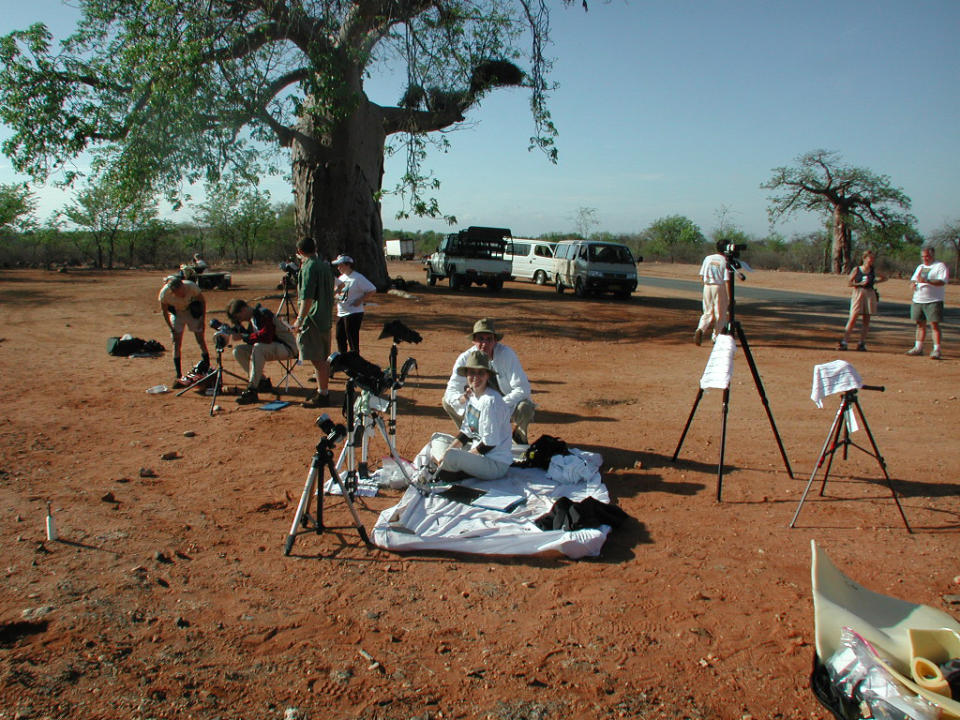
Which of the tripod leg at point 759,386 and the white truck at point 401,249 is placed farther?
the white truck at point 401,249

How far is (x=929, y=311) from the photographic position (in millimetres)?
11047

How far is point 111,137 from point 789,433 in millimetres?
16002

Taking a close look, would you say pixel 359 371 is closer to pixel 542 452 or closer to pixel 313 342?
pixel 542 452

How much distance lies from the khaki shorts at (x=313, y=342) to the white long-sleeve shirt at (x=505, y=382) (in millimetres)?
2172

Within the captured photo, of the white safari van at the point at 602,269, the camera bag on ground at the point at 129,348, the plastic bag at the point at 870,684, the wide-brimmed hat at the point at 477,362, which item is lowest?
the plastic bag at the point at 870,684

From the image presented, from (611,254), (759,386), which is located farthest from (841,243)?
(759,386)

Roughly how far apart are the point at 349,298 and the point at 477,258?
50.6 ft

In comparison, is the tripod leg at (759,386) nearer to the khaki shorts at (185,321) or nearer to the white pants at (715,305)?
the white pants at (715,305)

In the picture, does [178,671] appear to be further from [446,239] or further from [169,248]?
[169,248]

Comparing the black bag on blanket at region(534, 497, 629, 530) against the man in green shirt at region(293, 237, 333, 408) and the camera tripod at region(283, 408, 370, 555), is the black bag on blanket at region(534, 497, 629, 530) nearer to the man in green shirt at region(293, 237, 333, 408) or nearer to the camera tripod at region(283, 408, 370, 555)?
the camera tripod at region(283, 408, 370, 555)

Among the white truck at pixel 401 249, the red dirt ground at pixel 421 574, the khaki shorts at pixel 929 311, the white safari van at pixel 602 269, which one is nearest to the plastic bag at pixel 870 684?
the red dirt ground at pixel 421 574

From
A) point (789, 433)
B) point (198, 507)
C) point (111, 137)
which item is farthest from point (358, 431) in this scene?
point (111, 137)

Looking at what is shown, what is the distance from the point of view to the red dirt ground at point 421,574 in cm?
311

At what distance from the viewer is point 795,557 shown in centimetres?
437
